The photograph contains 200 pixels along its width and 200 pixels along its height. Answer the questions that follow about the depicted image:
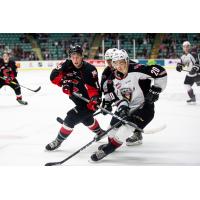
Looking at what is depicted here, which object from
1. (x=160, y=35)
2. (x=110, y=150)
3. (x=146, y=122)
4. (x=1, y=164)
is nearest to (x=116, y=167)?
(x=110, y=150)

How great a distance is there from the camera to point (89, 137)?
270cm

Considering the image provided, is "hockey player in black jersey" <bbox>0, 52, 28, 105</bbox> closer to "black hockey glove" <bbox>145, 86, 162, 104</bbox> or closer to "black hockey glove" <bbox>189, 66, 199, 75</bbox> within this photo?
"black hockey glove" <bbox>145, 86, 162, 104</bbox>

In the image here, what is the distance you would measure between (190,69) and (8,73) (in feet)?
6.38

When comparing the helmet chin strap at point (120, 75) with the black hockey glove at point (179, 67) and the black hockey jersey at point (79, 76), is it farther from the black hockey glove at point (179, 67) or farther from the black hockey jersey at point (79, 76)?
the black hockey glove at point (179, 67)

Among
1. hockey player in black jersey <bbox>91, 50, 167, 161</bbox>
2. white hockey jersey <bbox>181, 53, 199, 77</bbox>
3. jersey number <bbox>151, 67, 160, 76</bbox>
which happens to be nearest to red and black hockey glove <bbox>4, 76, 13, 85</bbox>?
hockey player in black jersey <bbox>91, 50, 167, 161</bbox>

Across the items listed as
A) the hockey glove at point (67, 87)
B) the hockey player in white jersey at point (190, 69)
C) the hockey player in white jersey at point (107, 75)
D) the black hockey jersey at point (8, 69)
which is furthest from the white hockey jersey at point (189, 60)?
the black hockey jersey at point (8, 69)

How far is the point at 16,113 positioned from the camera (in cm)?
320

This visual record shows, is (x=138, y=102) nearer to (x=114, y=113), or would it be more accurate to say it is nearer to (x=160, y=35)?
(x=114, y=113)

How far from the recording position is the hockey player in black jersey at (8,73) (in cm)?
358

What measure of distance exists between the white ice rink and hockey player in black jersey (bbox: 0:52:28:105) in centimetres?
34

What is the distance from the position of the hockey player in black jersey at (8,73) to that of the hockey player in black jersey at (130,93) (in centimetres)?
131

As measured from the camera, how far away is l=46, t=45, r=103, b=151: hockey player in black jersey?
8.20ft

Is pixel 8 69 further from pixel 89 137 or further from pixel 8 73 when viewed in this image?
pixel 89 137

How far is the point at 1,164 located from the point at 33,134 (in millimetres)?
492
